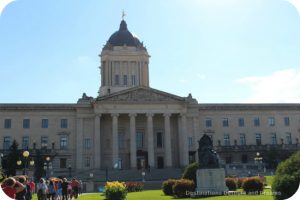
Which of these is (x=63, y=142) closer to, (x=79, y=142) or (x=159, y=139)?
(x=79, y=142)

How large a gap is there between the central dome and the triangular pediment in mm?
19990

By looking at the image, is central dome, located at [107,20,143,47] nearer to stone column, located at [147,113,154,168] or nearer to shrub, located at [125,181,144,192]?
stone column, located at [147,113,154,168]

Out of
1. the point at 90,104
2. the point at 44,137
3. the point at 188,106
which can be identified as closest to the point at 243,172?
A: the point at 188,106

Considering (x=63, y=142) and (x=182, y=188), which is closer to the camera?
(x=182, y=188)

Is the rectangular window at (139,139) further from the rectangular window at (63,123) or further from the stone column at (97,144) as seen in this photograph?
the rectangular window at (63,123)

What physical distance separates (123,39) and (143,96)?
2243 cm

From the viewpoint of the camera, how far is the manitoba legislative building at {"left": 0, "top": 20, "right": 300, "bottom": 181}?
6506cm

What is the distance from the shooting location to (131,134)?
213 ft

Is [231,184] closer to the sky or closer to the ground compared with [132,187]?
closer to the sky

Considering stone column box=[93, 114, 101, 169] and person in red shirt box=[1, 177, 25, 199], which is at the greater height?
stone column box=[93, 114, 101, 169]

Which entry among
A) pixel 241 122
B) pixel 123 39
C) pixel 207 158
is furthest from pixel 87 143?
pixel 207 158

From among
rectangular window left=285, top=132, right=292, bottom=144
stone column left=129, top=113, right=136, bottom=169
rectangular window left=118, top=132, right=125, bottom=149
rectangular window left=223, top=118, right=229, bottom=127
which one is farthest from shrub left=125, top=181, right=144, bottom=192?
rectangular window left=285, top=132, right=292, bottom=144

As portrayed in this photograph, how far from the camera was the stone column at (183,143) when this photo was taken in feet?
215

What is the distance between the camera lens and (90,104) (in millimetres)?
66875
